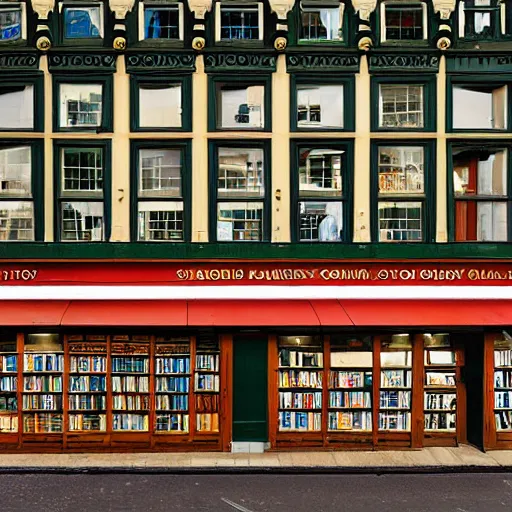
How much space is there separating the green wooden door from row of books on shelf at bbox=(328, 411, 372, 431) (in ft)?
4.66

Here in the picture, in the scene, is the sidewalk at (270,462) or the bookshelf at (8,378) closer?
the sidewalk at (270,462)

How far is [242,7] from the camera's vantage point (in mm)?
13031

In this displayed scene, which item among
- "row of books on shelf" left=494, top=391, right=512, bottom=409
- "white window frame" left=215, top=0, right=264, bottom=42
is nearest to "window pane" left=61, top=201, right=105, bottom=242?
"white window frame" left=215, top=0, right=264, bottom=42

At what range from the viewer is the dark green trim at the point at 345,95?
12938mm

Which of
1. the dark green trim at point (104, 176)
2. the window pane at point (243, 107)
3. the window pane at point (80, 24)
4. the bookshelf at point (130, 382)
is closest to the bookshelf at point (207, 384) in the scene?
the bookshelf at point (130, 382)

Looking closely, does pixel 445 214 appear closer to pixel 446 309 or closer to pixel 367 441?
pixel 446 309

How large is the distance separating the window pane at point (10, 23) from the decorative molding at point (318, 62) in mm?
5760

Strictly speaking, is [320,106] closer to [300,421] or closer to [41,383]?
[300,421]

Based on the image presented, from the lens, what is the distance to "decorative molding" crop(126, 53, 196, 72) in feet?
42.2

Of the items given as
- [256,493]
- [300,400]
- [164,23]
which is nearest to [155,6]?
[164,23]

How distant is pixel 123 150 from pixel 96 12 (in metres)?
3.05

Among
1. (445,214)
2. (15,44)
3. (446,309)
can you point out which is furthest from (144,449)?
(15,44)

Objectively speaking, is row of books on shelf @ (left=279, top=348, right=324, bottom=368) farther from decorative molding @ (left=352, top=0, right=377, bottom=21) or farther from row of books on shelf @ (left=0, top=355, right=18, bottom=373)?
decorative molding @ (left=352, top=0, right=377, bottom=21)

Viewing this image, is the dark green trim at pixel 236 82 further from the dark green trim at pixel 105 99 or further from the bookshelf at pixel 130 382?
the bookshelf at pixel 130 382
